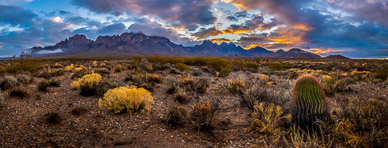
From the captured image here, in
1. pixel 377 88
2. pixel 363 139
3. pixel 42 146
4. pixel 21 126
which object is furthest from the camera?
pixel 377 88

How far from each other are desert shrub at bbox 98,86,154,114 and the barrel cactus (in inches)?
162

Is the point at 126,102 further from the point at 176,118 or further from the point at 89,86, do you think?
the point at 89,86

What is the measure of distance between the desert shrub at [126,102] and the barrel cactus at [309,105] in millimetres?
4120

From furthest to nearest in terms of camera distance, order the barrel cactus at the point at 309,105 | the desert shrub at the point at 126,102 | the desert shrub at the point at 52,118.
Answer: the desert shrub at the point at 126,102 → the desert shrub at the point at 52,118 → the barrel cactus at the point at 309,105

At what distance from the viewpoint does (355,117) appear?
391 centimetres

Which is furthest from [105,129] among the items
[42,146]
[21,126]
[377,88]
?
[377,88]

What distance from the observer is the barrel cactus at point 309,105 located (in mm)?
3875

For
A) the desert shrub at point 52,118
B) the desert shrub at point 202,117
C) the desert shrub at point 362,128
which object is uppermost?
the desert shrub at point 362,128

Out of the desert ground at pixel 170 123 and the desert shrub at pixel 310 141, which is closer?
the desert shrub at pixel 310 141

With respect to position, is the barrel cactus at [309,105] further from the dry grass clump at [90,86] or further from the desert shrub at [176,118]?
the dry grass clump at [90,86]

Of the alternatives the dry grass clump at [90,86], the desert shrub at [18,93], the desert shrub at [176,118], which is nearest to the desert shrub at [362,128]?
the desert shrub at [176,118]

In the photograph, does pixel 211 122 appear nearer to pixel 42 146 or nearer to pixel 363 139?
pixel 363 139

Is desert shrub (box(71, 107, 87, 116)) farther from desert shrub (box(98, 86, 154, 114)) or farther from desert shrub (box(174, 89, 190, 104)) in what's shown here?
desert shrub (box(174, 89, 190, 104))

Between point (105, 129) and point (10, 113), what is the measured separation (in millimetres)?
2899
